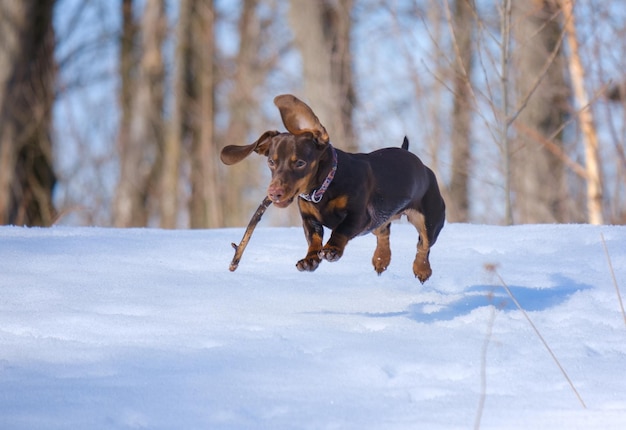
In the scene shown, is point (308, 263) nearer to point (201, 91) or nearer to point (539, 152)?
point (539, 152)

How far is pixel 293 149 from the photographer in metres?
Result: 3.96

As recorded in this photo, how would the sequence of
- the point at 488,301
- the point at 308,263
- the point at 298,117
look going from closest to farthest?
the point at 308,263 < the point at 298,117 < the point at 488,301

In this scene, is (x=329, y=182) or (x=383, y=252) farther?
(x=383, y=252)

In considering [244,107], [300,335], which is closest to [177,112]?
[244,107]

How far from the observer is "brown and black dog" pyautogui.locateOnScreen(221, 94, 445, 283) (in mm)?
3939

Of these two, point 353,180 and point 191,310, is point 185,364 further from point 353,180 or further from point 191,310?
point 353,180

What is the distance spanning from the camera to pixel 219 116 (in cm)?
2241

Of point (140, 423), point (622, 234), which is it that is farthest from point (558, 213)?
point (140, 423)

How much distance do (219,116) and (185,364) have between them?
19.4 meters

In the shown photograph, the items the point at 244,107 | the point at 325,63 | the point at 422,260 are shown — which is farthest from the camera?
the point at 244,107

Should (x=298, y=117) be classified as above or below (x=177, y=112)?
below

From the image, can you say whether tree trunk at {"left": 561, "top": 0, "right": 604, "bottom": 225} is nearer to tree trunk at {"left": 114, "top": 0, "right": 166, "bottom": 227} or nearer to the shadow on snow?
the shadow on snow

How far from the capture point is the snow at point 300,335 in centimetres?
290

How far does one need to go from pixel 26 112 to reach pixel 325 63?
14.3ft
